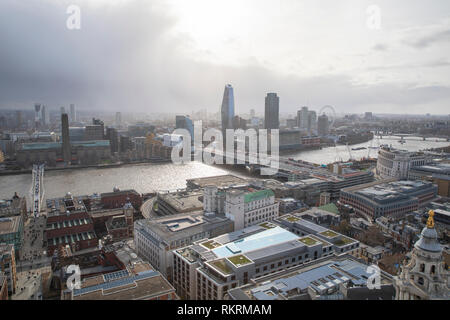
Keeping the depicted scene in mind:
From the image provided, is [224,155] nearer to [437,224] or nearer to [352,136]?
[437,224]

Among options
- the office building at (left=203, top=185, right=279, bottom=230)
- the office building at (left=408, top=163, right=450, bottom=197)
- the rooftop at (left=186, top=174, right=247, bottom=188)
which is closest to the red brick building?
the office building at (left=203, top=185, right=279, bottom=230)

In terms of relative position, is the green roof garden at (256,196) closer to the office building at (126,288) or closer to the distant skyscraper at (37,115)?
the office building at (126,288)

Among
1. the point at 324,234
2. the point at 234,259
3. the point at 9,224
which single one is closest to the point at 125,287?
the point at 234,259

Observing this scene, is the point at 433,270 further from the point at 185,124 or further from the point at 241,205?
the point at 185,124

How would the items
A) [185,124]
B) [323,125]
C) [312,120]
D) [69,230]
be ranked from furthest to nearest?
[312,120] → [323,125] → [185,124] → [69,230]

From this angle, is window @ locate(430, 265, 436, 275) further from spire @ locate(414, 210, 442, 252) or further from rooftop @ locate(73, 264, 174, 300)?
rooftop @ locate(73, 264, 174, 300)

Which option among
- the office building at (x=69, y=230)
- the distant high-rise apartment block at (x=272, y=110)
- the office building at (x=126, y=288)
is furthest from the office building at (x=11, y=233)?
the distant high-rise apartment block at (x=272, y=110)
